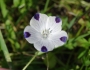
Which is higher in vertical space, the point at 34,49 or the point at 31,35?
the point at 31,35

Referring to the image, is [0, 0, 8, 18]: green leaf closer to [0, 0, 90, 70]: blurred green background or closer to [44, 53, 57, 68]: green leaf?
[0, 0, 90, 70]: blurred green background

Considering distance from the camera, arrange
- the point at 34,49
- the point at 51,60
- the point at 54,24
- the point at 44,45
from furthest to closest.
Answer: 1. the point at 34,49
2. the point at 51,60
3. the point at 54,24
4. the point at 44,45

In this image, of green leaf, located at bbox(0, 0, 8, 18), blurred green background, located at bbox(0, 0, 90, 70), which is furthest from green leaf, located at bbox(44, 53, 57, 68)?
green leaf, located at bbox(0, 0, 8, 18)

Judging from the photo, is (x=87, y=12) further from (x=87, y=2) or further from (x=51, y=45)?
(x=51, y=45)

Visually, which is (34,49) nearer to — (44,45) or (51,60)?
(51,60)

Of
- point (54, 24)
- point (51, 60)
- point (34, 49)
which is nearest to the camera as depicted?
point (54, 24)

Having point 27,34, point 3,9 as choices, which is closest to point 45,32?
point 27,34

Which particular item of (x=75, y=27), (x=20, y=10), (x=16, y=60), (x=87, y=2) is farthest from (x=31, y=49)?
(x=87, y=2)
